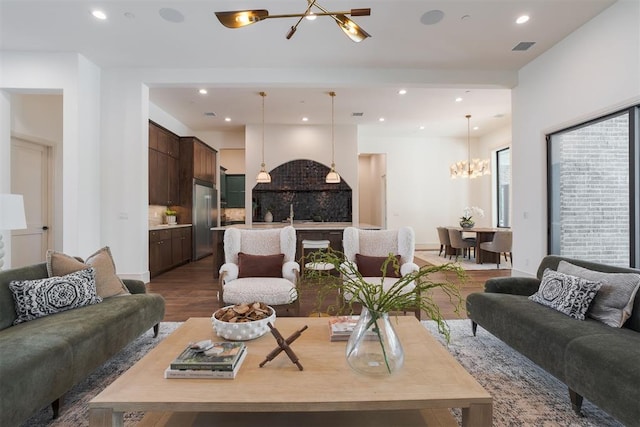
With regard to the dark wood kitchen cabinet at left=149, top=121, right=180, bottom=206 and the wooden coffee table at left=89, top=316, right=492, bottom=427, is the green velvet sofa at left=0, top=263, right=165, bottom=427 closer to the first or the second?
the wooden coffee table at left=89, top=316, right=492, bottom=427

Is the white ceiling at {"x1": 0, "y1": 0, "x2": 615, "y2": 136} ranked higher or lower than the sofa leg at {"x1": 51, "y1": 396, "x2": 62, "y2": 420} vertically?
higher

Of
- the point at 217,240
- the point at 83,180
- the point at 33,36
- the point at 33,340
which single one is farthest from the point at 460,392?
the point at 33,36

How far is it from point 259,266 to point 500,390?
7.80 ft

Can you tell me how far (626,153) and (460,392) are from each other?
386 centimetres

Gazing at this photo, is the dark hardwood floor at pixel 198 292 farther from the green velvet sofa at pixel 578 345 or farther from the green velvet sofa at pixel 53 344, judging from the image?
the green velvet sofa at pixel 53 344

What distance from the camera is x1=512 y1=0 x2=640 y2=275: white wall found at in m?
3.40

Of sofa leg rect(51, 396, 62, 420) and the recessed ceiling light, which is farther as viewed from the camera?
the recessed ceiling light

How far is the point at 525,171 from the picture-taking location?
16.6 ft

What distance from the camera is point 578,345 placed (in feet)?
5.92

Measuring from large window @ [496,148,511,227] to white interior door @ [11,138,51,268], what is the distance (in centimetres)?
1030

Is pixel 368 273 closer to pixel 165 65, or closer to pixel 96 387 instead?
pixel 96 387

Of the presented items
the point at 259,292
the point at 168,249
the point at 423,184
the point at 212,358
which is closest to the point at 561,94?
the point at 259,292

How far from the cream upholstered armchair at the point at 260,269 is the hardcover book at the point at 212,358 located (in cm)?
135

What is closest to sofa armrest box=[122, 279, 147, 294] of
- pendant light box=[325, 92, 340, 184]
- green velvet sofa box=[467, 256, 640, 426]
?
green velvet sofa box=[467, 256, 640, 426]
